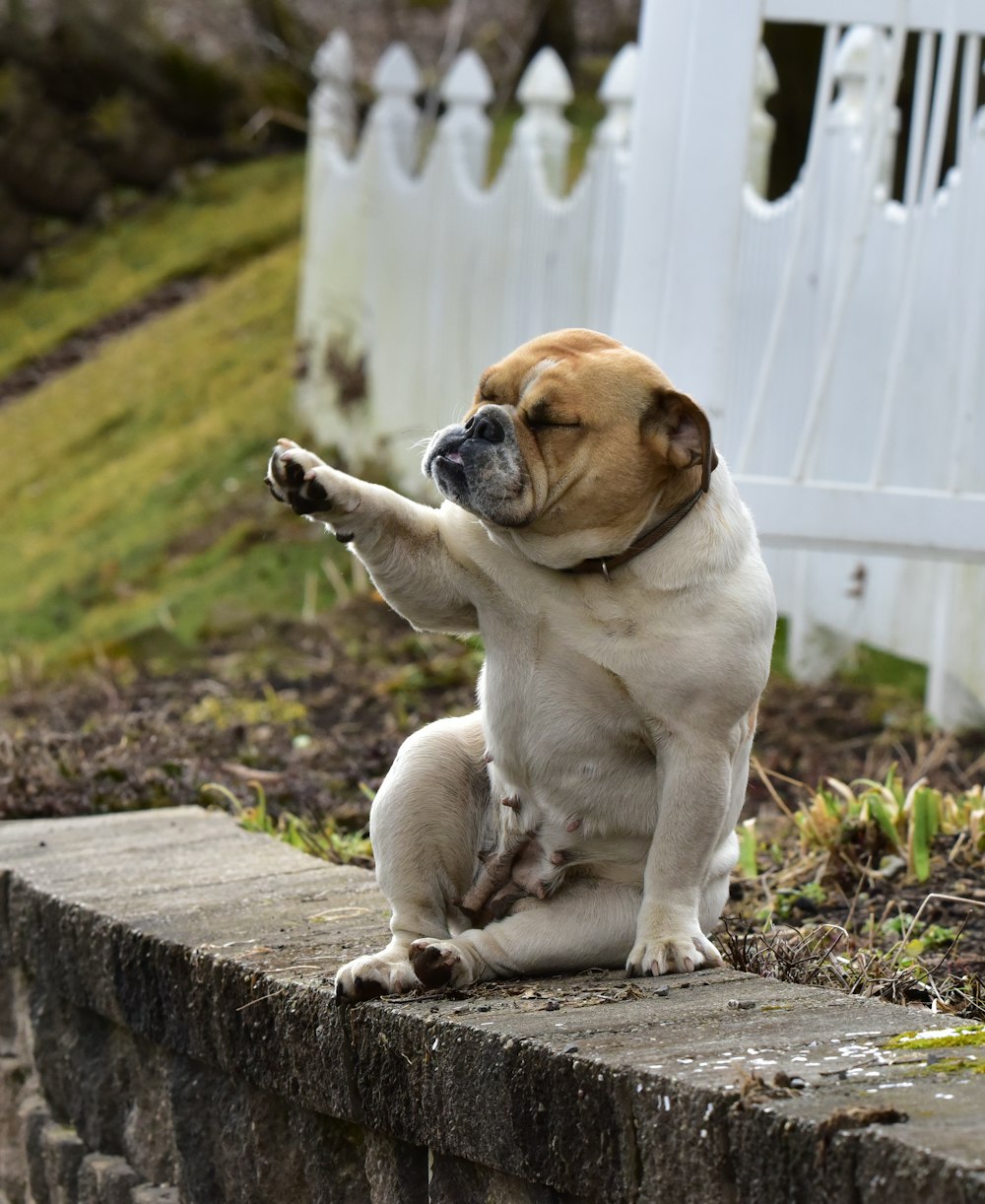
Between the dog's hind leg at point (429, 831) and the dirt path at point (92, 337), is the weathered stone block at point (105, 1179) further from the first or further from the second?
the dirt path at point (92, 337)

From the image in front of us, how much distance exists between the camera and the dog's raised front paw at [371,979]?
2.78m

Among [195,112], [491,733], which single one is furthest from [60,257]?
[491,733]

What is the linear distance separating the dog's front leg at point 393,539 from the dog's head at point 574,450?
0.42 ft

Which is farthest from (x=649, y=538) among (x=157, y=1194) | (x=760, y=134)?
(x=760, y=134)

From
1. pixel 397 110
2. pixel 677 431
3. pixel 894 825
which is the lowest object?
pixel 894 825

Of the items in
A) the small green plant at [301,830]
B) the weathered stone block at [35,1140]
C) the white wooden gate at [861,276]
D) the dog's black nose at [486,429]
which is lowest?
the weathered stone block at [35,1140]

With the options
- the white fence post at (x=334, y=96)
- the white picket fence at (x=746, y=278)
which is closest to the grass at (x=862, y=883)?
the white picket fence at (x=746, y=278)

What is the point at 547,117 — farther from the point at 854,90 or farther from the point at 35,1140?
the point at 35,1140

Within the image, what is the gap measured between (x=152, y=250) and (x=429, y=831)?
14.8 meters

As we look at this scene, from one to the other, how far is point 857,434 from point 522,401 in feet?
14.1

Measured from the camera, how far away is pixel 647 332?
5340 mm

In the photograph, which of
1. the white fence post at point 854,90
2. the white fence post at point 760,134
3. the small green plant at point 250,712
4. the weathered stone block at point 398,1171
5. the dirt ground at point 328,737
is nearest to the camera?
the weathered stone block at point 398,1171

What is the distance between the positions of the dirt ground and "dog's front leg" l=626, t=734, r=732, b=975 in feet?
2.97

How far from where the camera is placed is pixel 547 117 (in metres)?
8.84
